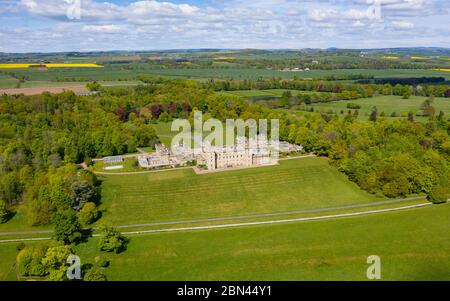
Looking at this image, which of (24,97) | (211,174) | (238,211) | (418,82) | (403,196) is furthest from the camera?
(418,82)

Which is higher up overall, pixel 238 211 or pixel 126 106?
pixel 126 106

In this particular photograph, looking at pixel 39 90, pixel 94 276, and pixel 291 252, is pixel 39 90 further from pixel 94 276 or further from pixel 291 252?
pixel 291 252

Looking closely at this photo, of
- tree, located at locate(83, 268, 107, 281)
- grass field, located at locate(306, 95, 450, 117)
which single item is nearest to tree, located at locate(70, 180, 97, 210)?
tree, located at locate(83, 268, 107, 281)

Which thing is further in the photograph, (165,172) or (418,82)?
(418,82)

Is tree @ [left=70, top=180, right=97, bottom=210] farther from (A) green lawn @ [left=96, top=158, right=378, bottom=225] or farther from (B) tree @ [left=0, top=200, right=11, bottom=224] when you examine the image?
(B) tree @ [left=0, top=200, right=11, bottom=224]

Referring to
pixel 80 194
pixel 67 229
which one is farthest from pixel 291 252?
pixel 80 194

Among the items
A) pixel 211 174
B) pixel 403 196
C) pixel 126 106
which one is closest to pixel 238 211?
pixel 211 174
